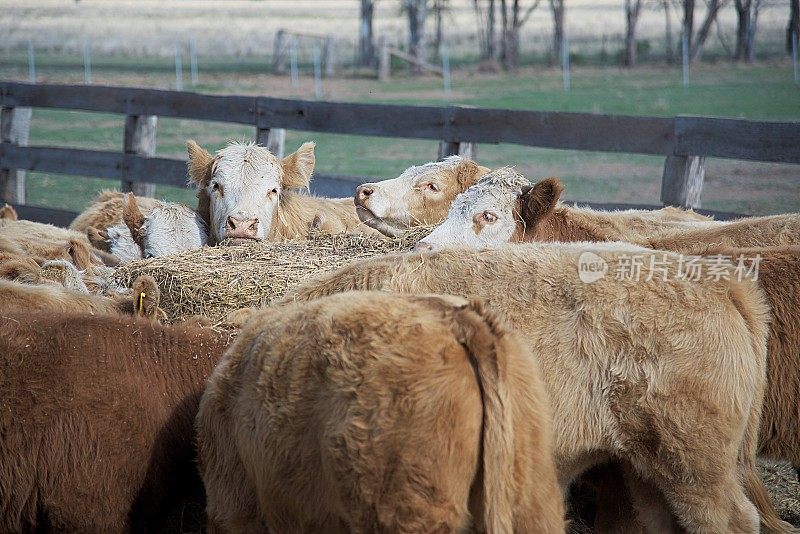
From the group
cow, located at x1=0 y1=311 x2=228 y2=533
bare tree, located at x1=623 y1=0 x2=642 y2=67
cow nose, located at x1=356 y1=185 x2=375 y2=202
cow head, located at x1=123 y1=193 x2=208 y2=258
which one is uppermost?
bare tree, located at x1=623 y1=0 x2=642 y2=67

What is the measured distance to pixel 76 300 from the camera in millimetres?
4715

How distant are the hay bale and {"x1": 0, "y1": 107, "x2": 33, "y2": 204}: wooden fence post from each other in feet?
26.6

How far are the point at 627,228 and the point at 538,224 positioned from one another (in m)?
0.67

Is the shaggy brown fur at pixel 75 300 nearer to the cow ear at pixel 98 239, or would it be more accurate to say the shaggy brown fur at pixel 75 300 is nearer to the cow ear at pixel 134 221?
the cow ear at pixel 134 221

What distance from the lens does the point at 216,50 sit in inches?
2405

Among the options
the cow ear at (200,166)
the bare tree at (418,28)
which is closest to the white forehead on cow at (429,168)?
the cow ear at (200,166)

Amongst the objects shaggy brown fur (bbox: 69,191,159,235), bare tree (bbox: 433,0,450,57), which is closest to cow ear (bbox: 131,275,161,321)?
shaggy brown fur (bbox: 69,191,159,235)

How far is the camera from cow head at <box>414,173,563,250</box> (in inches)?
213

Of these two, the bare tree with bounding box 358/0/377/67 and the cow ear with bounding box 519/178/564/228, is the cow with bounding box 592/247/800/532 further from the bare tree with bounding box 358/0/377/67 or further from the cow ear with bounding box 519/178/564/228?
the bare tree with bounding box 358/0/377/67

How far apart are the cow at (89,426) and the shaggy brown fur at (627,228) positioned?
92.5 inches

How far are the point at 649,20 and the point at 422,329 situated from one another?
9280cm

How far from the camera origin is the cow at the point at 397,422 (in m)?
2.80

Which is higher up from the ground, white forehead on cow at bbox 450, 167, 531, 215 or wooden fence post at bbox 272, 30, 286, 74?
wooden fence post at bbox 272, 30, 286, 74

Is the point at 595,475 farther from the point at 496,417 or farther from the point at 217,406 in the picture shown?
the point at 217,406
